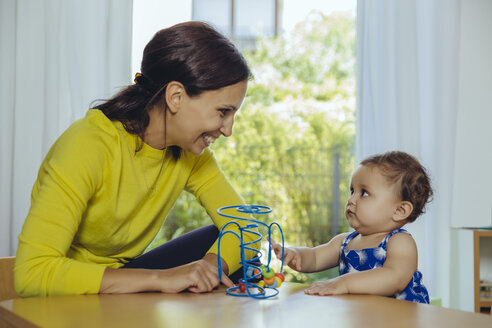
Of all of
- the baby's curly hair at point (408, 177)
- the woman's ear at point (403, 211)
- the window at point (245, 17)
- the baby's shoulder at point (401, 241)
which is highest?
the window at point (245, 17)

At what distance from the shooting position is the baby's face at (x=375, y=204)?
1.49 m

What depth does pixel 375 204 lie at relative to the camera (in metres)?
1.49

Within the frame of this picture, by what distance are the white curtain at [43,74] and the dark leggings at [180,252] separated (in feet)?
2.96

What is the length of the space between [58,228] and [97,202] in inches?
8.6

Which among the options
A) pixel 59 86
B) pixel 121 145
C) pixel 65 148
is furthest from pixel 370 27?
pixel 65 148

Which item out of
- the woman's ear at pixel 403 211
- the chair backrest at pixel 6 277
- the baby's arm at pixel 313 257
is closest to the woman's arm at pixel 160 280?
the baby's arm at pixel 313 257

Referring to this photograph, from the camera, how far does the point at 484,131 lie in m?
2.74

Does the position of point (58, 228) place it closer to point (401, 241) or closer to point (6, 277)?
point (6, 277)

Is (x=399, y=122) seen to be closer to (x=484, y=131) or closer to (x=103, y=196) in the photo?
(x=484, y=131)

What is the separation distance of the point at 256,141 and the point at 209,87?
264 centimetres

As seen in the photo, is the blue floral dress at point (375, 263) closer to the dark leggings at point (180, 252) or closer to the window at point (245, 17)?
the dark leggings at point (180, 252)

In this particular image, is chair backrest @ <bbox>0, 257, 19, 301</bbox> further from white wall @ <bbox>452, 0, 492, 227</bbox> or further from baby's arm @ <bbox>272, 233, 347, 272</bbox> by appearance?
white wall @ <bbox>452, 0, 492, 227</bbox>

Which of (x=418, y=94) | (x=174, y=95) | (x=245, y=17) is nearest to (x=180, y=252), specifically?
(x=174, y=95)

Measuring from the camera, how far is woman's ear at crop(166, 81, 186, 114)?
4.61 feet
